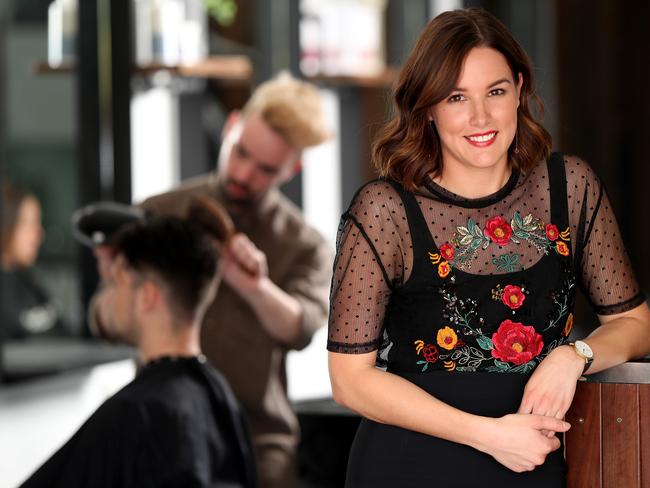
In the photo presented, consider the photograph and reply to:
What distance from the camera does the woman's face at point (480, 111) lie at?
148cm

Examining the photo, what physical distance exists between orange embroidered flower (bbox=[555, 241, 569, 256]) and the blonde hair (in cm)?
149

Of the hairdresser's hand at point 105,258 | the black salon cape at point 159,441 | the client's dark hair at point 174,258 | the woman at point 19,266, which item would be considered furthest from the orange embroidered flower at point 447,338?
the woman at point 19,266

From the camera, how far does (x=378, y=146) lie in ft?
5.19

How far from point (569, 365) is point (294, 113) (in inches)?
63.6

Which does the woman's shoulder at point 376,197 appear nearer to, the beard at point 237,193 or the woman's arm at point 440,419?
the woman's arm at point 440,419

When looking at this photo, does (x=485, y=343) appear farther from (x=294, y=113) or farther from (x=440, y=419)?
(x=294, y=113)

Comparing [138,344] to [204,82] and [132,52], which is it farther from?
[204,82]

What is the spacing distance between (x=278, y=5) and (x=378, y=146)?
348 centimetres

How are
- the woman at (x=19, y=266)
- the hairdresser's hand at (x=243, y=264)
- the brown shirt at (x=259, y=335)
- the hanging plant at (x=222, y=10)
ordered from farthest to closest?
1. the hanging plant at (x=222, y=10)
2. the woman at (x=19, y=266)
3. the brown shirt at (x=259, y=335)
4. the hairdresser's hand at (x=243, y=264)

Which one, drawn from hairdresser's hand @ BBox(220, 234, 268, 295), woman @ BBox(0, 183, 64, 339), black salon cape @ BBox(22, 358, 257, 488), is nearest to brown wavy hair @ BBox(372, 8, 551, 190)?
black salon cape @ BBox(22, 358, 257, 488)

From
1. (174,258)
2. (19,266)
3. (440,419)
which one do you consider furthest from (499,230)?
(19,266)

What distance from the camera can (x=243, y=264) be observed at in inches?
108

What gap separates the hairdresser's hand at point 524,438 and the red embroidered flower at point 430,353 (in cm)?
12

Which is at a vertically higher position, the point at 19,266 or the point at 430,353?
the point at 430,353
